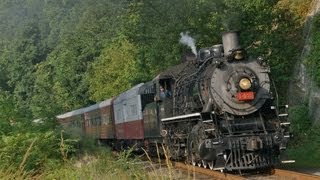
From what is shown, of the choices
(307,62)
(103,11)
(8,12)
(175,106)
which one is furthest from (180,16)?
(8,12)

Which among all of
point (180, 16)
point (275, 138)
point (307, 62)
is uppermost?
point (180, 16)

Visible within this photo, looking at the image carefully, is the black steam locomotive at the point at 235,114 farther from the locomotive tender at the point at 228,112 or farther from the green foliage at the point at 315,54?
the green foliage at the point at 315,54

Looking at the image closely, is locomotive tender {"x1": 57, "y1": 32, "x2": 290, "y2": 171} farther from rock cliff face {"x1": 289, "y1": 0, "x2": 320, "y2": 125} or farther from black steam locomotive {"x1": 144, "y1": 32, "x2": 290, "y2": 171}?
rock cliff face {"x1": 289, "y1": 0, "x2": 320, "y2": 125}

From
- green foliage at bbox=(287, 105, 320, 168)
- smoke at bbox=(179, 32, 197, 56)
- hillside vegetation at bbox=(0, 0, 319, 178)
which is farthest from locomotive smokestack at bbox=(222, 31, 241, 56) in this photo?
smoke at bbox=(179, 32, 197, 56)

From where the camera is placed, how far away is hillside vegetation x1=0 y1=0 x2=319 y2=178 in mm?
12039

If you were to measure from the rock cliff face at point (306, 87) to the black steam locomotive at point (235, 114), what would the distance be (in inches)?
257

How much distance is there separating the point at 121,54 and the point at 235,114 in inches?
1318

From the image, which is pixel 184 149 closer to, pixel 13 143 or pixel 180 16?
pixel 13 143

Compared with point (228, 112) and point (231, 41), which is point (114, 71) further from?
point (228, 112)

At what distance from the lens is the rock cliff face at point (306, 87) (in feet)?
63.7

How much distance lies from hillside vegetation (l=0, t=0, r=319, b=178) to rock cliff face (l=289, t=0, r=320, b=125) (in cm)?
45

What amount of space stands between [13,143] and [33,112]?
12.2ft

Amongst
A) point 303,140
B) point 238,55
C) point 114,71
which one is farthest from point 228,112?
point 114,71

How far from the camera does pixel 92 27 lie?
219ft
